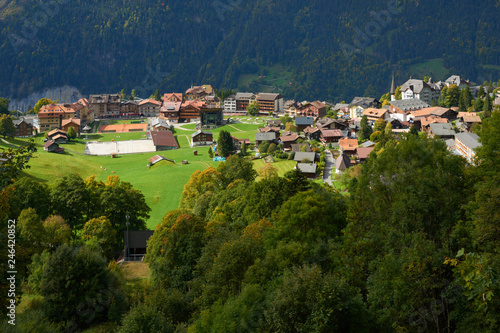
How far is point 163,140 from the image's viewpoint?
72125mm

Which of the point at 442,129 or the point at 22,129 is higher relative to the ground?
the point at 442,129

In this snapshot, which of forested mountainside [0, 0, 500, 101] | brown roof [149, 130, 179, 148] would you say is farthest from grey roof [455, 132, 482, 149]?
forested mountainside [0, 0, 500, 101]

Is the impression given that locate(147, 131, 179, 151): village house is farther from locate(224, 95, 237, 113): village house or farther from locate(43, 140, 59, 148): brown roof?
locate(224, 95, 237, 113): village house

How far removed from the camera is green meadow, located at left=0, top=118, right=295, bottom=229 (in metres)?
45.1

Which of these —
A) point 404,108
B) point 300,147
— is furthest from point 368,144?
point 404,108

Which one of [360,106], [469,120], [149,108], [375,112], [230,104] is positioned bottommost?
[149,108]

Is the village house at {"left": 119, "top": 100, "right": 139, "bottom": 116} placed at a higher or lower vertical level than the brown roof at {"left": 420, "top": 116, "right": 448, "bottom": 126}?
lower

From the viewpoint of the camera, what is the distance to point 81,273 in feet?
59.8

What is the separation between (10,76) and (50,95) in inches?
526

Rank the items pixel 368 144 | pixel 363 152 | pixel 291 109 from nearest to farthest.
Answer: pixel 363 152
pixel 368 144
pixel 291 109

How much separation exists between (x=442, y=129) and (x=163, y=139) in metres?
38.7

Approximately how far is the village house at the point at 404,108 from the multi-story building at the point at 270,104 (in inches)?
1200

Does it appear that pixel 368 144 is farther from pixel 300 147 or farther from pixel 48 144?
pixel 48 144

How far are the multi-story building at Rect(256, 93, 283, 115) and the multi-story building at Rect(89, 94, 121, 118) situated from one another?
29.8 metres
